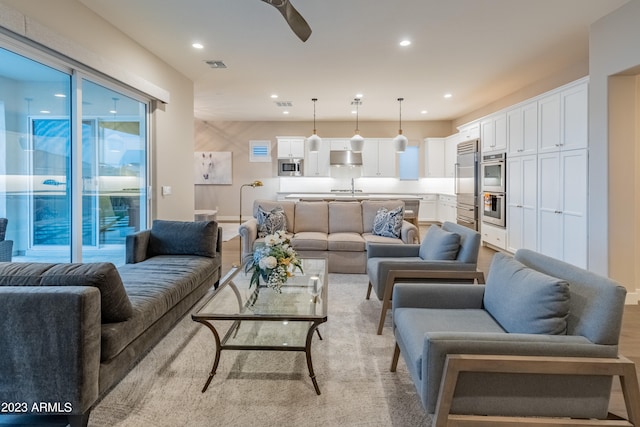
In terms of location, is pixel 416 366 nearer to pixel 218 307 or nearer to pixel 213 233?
pixel 218 307

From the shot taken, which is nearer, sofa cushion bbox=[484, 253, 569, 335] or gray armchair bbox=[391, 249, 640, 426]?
gray armchair bbox=[391, 249, 640, 426]

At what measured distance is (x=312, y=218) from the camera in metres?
5.40

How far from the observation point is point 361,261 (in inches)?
188

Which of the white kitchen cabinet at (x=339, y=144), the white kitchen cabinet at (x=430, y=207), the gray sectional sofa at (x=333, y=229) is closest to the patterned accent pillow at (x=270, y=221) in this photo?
the gray sectional sofa at (x=333, y=229)

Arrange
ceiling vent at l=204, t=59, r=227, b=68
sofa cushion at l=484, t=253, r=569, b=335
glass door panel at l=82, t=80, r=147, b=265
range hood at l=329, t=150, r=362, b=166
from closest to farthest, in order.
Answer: sofa cushion at l=484, t=253, r=569, b=335 → glass door panel at l=82, t=80, r=147, b=265 → ceiling vent at l=204, t=59, r=227, b=68 → range hood at l=329, t=150, r=362, b=166

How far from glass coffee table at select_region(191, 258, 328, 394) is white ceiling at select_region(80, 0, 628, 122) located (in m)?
2.47

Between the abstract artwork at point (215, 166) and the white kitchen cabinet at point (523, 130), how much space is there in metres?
6.84

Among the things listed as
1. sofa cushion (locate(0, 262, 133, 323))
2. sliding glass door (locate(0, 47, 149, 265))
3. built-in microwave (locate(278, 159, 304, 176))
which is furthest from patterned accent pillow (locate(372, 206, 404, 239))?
built-in microwave (locate(278, 159, 304, 176))

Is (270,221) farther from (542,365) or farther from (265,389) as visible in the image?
(542,365)

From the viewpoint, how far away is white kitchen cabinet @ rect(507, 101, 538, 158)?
5121 mm

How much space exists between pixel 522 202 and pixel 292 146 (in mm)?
5733

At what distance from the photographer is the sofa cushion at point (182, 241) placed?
3.84 meters

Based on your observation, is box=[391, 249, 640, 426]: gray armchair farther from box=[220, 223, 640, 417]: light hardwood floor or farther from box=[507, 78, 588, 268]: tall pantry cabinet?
box=[507, 78, 588, 268]: tall pantry cabinet

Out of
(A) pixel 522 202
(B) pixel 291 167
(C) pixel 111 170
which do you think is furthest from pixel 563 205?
(B) pixel 291 167
